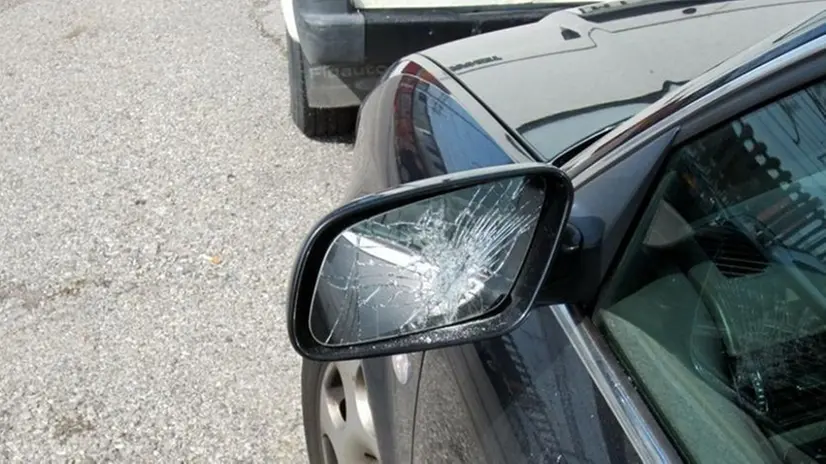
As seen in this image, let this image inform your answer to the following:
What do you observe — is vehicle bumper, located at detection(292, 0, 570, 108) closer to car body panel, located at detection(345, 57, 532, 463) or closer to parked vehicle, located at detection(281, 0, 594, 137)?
parked vehicle, located at detection(281, 0, 594, 137)

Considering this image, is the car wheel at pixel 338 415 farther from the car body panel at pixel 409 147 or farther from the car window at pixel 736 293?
the car window at pixel 736 293

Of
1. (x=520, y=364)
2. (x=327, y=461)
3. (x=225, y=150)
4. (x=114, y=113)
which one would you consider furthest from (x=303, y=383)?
(x=114, y=113)

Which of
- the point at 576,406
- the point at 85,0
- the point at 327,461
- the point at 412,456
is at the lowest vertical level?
the point at 85,0

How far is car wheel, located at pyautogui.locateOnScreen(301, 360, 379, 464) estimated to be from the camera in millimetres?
2201

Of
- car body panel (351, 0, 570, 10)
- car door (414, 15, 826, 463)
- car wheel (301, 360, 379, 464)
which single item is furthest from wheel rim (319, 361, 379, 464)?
car body panel (351, 0, 570, 10)

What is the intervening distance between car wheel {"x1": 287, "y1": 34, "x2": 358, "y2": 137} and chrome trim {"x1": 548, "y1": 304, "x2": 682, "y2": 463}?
10.4 feet

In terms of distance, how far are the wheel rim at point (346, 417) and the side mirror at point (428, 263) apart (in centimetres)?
52

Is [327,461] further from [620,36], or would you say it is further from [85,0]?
[85,0]

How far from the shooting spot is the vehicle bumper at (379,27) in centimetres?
390

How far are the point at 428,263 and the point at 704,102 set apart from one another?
1.63 feet

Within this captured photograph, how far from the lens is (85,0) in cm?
675

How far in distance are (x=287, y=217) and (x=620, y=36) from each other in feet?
6.94

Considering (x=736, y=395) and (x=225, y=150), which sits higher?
(x=736, y=395)

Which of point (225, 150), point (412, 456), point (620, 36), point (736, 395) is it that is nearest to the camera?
point (736, 395)
